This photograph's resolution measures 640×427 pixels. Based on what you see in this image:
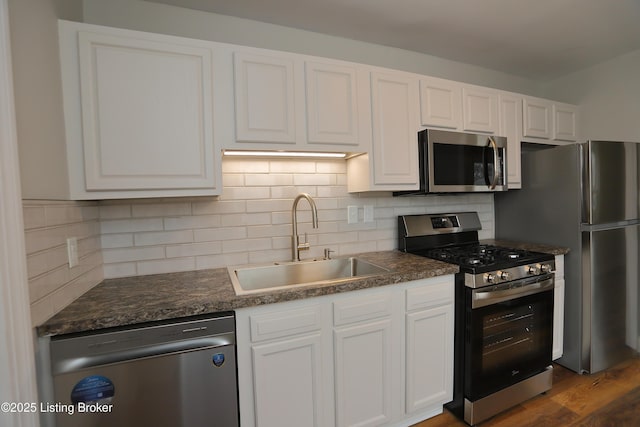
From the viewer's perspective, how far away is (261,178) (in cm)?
187

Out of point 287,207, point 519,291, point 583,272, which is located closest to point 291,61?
point 287,207

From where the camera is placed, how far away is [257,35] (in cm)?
189

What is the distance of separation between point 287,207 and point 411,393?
1326 mm

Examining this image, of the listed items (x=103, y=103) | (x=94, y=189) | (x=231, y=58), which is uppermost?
(x=231, y=58)

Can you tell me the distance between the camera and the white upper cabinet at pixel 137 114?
4.07ft

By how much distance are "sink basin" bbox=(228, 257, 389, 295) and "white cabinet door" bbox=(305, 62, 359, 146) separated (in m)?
0.79

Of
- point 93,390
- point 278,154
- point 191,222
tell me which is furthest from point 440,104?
point 93,390

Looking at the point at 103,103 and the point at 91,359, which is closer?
the point at 91,359

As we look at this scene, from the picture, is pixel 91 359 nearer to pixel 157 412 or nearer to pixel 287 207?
pixel 157 412

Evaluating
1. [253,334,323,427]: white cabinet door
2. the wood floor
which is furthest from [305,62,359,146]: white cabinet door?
the wood floor

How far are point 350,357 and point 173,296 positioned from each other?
891mm

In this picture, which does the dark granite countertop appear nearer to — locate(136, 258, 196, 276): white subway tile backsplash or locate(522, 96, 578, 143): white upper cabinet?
locate(136, 258, 196, 276): white subway tile backsplash

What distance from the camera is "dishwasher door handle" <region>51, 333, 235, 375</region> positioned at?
998 mm

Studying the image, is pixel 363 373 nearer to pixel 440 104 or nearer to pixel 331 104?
pixel 331 104
